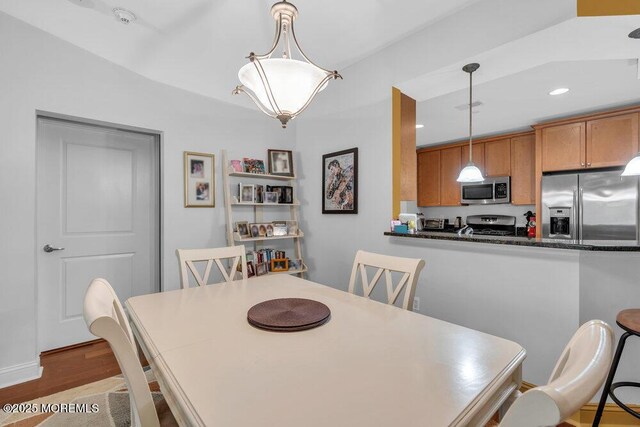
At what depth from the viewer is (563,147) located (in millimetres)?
3625

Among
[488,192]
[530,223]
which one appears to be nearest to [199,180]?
[488,192]

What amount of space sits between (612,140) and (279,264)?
3931mm

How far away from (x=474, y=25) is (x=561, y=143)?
8.38 feet

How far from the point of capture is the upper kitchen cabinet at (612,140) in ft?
10.5

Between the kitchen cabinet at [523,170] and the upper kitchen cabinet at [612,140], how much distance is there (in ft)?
2.15

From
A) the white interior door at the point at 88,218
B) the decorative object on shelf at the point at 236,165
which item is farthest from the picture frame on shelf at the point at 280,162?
the white interior door at the point at 88,218

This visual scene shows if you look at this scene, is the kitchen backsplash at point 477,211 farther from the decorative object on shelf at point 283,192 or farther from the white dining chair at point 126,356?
the white dining chair at point 126,356

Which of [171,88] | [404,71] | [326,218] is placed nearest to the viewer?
[404,71]

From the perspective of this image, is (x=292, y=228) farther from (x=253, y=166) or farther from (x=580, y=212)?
(x=580, y=212)

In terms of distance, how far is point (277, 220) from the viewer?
138 inches

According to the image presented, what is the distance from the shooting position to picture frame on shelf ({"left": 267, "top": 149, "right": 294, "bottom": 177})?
11.0 feet

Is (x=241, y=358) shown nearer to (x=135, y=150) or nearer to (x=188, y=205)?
(x=188, y=205)

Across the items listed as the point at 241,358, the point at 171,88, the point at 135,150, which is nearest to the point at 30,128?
the point at 135,150

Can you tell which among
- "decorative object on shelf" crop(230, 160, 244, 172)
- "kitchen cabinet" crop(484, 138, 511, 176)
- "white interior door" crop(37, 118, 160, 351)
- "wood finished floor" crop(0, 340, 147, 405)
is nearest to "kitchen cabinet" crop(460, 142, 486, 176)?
"kitchen cabinet" crop(484, 138, 511, 176)
